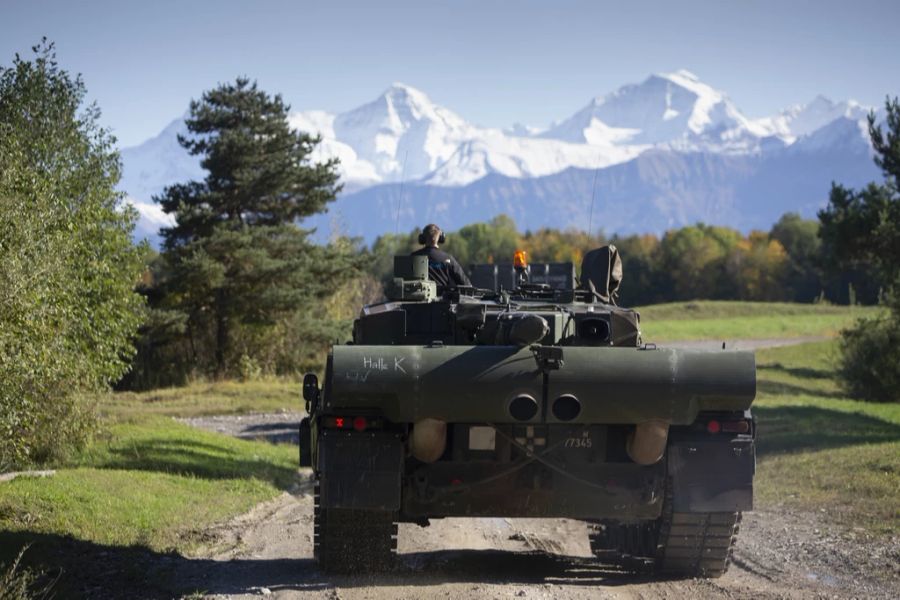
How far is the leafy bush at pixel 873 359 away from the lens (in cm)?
3300

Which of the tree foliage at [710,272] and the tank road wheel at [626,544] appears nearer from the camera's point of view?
the tank road wheel at [626,544]

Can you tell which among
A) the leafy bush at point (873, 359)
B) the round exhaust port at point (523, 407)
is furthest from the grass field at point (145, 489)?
the leafy bush at point (873, 359)

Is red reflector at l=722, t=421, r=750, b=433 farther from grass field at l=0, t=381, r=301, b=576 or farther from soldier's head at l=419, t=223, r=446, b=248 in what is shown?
grass field at l=0, t=381, r=301, b=576

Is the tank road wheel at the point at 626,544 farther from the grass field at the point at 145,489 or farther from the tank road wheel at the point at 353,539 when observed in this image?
the grass field at the point at 145,489

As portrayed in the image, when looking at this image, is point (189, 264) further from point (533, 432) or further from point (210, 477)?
point (533, 432)

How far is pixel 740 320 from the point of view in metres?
80.9

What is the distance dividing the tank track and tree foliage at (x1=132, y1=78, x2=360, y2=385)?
2978 centimetres

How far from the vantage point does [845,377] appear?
3547cm

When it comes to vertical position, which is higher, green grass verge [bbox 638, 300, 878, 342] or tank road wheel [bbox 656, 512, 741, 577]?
green grass verge [bbox 638, 300, 878, 342]

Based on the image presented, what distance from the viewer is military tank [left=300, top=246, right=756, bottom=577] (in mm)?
9312

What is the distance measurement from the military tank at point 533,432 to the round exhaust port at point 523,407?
10 millimetres

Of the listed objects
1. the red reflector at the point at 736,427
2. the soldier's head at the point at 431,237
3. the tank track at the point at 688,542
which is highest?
the soldier's head at the point at 431,237

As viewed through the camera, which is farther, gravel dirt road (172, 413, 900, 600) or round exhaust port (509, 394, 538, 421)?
gravel dirt road (172, 413, 900, 600)

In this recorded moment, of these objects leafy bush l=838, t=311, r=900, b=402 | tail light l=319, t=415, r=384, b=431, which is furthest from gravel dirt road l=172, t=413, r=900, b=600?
leafy bush l=838, t=311, r=900, b=402
